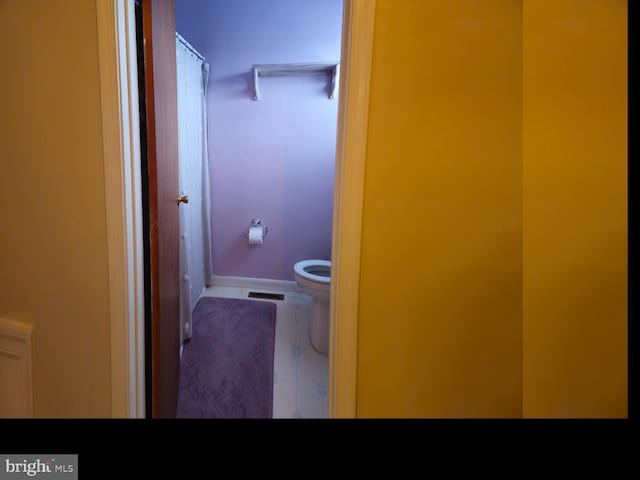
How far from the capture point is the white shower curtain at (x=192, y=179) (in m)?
1.68

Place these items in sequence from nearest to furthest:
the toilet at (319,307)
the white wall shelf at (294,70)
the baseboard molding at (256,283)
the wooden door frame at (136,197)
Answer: the wooden door frame at (136,197) → the toilet at (319,307) → the white wall shelf at (294,70) → the baseboard molding at (256,283)

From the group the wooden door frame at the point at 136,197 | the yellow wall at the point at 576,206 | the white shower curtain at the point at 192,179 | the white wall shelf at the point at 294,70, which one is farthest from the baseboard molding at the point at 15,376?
the white wall shelf at the point at 294,70

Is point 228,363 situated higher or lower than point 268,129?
lower

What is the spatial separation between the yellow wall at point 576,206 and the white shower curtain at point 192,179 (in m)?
1.71

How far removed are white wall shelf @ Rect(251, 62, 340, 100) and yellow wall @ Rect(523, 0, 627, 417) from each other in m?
1.77

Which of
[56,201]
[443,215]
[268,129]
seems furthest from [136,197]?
[268,129]

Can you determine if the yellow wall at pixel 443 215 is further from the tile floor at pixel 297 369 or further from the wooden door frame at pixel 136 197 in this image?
the tile floor at pixel 297 369

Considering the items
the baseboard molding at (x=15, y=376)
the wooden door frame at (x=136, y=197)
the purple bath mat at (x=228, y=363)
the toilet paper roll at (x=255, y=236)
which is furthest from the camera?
the toilet paper roll at (x=255, y=236)

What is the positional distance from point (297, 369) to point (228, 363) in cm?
42

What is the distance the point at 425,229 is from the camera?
0.68 m

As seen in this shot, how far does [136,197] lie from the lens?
2.57 ft

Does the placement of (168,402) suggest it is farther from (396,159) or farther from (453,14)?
(453,14)

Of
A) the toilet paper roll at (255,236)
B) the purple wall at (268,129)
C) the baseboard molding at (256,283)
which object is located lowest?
the baseboard molding at (256,283)

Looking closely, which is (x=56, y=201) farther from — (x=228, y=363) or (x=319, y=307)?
(x=319, y=307)
